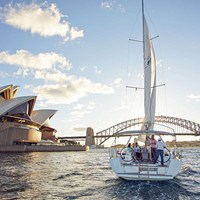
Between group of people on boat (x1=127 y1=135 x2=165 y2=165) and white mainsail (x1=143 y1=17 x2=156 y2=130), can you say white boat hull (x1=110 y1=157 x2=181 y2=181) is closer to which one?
group of people on boat (x1=127 y1=135 x2=165 y2=165)

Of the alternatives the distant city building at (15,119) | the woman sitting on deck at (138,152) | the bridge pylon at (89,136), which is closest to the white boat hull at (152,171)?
the woman sitting on deck at (138,152)

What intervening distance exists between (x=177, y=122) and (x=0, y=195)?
5081 inches

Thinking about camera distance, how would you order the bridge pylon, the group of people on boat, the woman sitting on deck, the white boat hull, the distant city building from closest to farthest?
the white boat hull < the group of people on boat < the woman sitting on deck < the distant city building < the bridge pylon

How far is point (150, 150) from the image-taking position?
15352mm

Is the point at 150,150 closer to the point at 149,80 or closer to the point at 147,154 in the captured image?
the point at 147,154

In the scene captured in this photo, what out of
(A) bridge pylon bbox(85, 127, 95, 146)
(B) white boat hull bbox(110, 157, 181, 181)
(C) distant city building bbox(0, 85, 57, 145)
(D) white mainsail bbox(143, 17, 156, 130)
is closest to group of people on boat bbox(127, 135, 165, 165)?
(B) white boat hull bbox(110, 157, 181, 181)

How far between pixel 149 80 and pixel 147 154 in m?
6.09

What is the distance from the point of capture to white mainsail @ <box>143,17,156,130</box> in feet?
60.5

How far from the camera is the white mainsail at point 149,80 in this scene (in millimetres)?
18438

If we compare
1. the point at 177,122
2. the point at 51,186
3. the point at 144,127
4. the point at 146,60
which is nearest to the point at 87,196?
the point at 51,186

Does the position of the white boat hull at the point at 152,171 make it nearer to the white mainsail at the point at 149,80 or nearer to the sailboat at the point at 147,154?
the sailboat at the point at 147,154

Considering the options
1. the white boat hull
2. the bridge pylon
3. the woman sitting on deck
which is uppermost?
the bridge pylon

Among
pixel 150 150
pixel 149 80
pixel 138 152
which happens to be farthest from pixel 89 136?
pixel 150 150

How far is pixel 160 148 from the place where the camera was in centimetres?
1430
